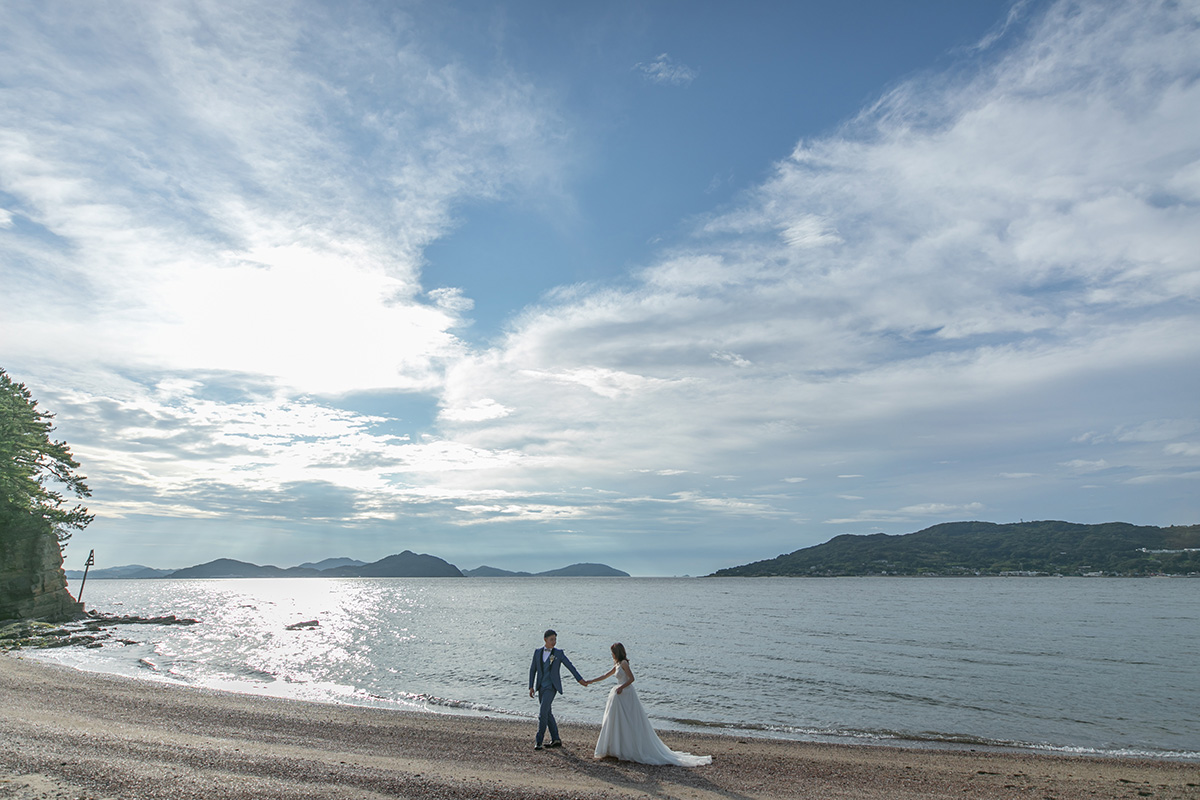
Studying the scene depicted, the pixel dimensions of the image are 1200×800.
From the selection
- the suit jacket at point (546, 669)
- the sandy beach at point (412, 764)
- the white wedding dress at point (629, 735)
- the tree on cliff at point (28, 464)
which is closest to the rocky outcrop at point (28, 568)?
the tree on cliff at point (28, 464)

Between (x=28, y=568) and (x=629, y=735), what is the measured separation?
2352 inches

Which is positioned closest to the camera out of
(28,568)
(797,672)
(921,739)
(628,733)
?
(628,733)

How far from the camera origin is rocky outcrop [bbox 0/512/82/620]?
49.2 metres

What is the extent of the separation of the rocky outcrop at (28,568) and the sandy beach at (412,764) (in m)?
35.4

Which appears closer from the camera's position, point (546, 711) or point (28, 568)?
point (546, 711)

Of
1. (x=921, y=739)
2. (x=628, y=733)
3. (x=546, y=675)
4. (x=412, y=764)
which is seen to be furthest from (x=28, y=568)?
(x=921, y=739)

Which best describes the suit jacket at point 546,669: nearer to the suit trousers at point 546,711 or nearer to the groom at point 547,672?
the groom at point 547,672

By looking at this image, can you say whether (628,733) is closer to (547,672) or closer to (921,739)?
(547,672)

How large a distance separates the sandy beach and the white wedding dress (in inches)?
12.0

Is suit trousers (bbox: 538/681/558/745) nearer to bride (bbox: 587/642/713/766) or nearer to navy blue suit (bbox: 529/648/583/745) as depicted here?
navy blue suit (bbox: 529/648/583/745)

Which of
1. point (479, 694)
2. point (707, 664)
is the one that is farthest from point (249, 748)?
point (707, 664)

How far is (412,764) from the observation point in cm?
1534

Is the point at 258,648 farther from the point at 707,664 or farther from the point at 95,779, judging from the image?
the point at 95,779

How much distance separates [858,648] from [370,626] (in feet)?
183
